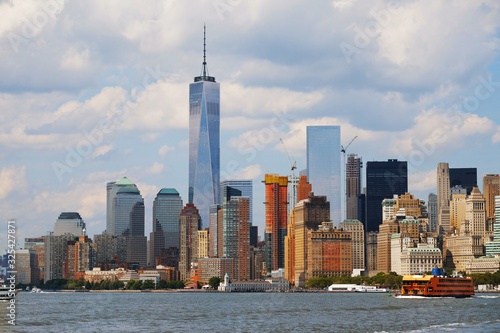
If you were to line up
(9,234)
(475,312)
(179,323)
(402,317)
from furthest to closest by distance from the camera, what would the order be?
(475,312) → (402,317) → (179,323) → (9,234)

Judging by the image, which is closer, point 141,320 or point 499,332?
point 499,332

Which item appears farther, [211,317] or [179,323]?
[211,317]

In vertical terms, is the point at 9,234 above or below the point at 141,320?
above

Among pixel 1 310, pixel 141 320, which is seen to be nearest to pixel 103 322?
pixel 141 320

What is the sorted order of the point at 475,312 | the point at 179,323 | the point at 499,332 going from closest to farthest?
the point at 499,332 → the point at 179,323 → the point at 475,312

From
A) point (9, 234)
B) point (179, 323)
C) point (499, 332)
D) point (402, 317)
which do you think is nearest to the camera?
point (9, 234)

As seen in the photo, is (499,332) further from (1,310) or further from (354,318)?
(1,310)

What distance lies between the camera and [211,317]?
148 m

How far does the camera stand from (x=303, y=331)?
117 metres

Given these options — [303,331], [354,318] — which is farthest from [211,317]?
[303,331]

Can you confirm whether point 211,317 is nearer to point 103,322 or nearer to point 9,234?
point 103,322

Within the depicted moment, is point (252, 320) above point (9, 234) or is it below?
below

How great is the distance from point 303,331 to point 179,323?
75.4 ft

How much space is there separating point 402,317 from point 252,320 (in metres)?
22.7
